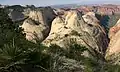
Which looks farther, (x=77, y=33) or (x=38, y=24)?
(x=38, y=24)

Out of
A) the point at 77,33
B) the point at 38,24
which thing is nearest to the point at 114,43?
the point at 77,33

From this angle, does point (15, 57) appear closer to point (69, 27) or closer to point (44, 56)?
point (44, 56)

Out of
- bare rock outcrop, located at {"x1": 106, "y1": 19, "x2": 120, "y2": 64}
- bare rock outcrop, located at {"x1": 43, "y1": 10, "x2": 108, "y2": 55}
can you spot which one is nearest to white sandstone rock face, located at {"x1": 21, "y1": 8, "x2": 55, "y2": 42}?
bare rock outcrop, located at {"x1": 43, "y1": 10, "x2": 108, "y2": 55}

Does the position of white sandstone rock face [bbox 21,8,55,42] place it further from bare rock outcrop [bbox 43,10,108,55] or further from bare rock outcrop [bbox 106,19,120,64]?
bare rock outcrop [bbox 106,19,120,64]

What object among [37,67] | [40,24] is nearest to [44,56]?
[37,67]

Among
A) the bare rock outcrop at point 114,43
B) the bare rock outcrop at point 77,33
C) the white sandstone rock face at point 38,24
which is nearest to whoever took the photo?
the bare rock outcrop at point 77,33

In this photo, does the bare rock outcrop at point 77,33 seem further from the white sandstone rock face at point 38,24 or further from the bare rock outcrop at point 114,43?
Result: the white sandstone rock face at point 38,24

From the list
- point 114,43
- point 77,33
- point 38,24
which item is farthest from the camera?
point 114,43

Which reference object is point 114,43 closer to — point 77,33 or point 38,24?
point 77,33

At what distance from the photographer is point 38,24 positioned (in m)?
44.1

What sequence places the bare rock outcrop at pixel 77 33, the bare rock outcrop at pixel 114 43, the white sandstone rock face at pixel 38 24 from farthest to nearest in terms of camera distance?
the bare rock outcrop at pixel 114 43 → the white sandstone rock face at pixel 38 24 → the bare rock outcrop at pixel 77 33

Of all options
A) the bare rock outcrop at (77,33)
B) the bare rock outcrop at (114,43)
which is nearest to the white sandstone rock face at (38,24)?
the bare rock outcrop at (77,33)

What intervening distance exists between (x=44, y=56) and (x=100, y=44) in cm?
3528

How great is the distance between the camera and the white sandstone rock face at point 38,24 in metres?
40.0
